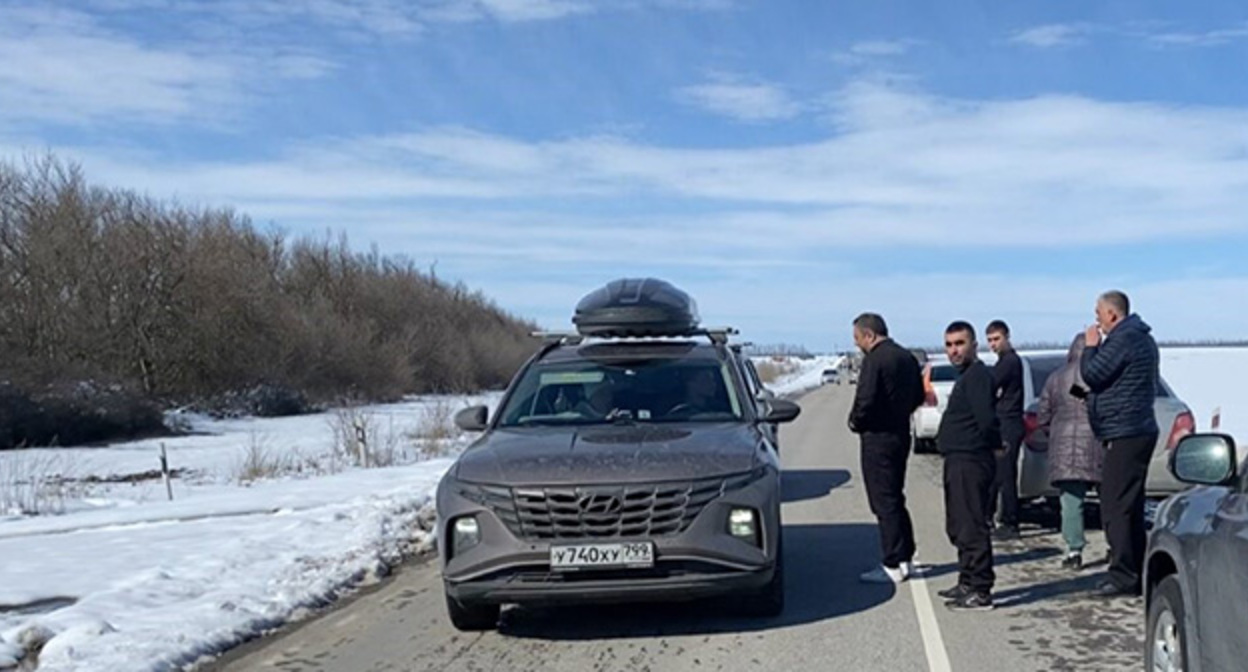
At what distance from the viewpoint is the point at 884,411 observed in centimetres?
845

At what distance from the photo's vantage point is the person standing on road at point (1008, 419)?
428 inches

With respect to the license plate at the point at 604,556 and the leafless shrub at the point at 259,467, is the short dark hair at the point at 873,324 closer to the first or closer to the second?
the license plate at the point at 604,556

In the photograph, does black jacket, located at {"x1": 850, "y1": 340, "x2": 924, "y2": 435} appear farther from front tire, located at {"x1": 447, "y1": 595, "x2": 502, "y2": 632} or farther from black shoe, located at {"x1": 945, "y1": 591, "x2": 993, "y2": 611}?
front tire, located at {"x1": 447, "y1": 595, "x2": 502, "y2": 632}

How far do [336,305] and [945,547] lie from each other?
5498 cm

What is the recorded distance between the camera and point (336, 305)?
206 feet

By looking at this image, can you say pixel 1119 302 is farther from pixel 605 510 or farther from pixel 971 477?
pixel 605 510

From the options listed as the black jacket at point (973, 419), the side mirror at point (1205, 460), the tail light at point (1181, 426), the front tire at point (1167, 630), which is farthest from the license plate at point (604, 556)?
the tail light at point (1181, 426)

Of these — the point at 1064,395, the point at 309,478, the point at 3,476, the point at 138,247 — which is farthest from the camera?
the point at 138,247

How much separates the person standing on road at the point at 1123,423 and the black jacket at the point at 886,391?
44.2 inches

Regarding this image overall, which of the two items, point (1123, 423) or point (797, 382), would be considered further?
point (797, 382)

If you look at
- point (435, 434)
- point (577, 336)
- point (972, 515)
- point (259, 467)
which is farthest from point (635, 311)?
point (435, 434)

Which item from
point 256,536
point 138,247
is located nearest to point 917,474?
point 256,536

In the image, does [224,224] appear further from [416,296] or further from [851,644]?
[851,644]

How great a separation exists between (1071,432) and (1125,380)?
1.01 metres
